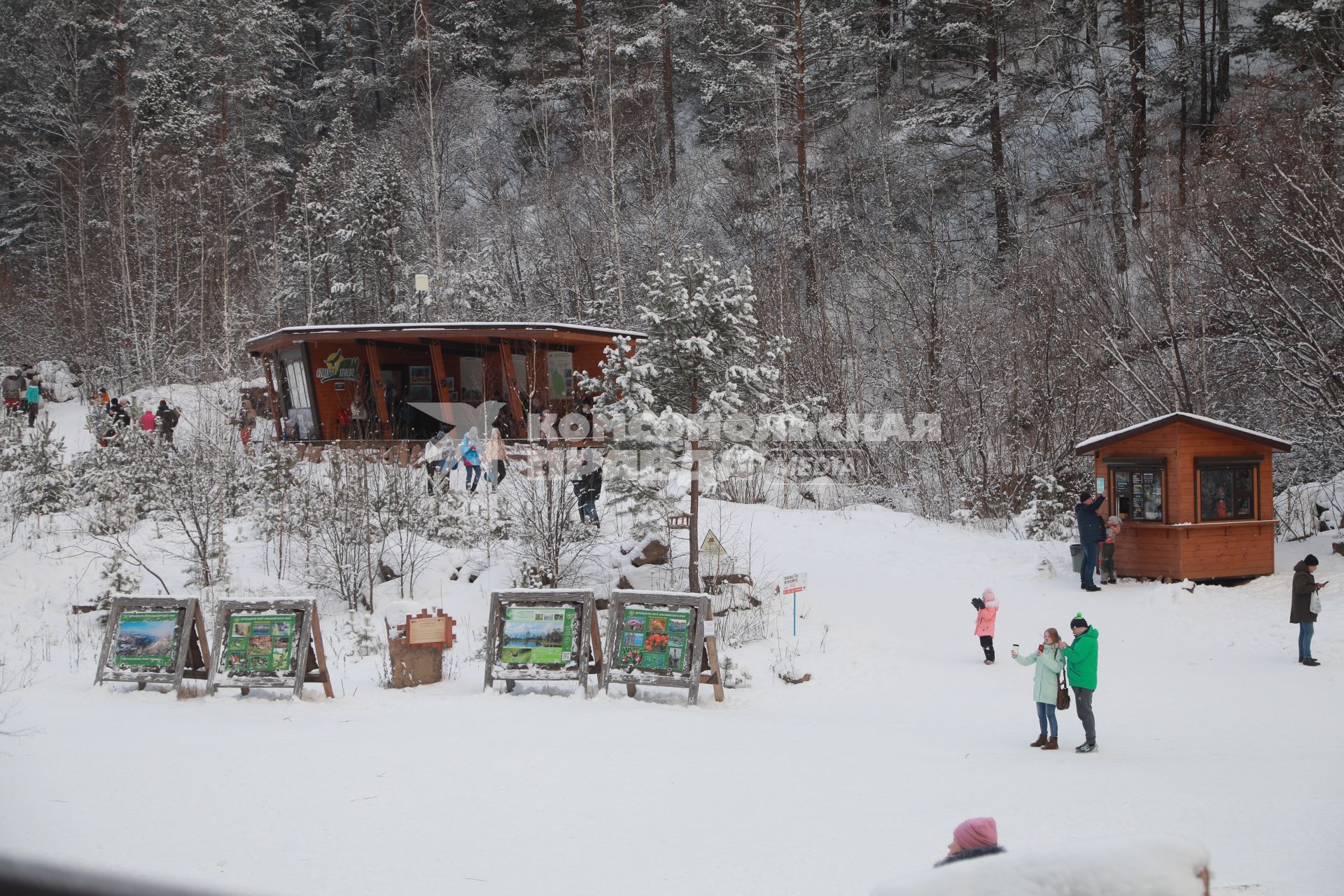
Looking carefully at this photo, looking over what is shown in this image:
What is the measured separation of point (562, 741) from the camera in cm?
969

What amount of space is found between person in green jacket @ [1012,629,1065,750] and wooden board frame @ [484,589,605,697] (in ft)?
16.4

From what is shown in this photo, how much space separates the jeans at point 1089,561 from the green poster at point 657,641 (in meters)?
9.33

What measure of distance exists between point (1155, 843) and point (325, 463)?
80.0 feet

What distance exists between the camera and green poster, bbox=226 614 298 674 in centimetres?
1141

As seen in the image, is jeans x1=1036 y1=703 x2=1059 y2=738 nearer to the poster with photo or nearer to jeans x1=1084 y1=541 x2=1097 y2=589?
jeans x1=1084 y1=541 x2=1097 y2=589

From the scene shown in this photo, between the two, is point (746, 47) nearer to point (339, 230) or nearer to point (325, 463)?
point (339, 230)

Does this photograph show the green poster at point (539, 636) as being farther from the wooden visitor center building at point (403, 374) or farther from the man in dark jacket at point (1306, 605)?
the wooden visitor center building at point (403, 374)

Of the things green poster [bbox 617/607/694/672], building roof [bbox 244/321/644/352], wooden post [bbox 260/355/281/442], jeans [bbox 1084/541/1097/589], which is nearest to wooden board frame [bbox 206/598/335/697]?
green poster [bbox 617/607/694/672]

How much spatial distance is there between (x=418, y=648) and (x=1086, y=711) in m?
7.77

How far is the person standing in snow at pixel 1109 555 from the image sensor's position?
57.5ft

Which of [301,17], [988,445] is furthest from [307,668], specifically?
[301,17]

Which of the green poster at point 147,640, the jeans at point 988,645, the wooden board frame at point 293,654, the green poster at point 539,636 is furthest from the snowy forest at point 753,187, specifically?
the green poster at point 147,640

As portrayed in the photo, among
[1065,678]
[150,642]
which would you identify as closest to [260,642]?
[150,642]

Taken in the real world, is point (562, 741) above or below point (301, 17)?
below
